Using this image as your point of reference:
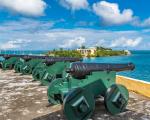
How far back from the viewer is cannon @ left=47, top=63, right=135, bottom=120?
642cm

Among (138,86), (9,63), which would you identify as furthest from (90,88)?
(9,63)

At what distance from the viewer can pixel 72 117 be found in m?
6.24

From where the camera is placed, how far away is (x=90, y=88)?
6.96m

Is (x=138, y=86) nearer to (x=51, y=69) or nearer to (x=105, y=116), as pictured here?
(x=105, y=116)

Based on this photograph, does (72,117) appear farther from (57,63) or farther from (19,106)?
(57,63)

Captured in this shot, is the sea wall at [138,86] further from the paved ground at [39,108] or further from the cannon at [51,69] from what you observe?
the cannon at [51,69]

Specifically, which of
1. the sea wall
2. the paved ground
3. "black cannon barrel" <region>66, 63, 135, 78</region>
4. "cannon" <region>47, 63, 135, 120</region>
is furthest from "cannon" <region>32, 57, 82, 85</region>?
"black cannon barrel" <region>66, 63, 135, 78</region>

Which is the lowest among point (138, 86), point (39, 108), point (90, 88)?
point (39, 108)

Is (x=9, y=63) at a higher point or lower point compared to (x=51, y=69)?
lower

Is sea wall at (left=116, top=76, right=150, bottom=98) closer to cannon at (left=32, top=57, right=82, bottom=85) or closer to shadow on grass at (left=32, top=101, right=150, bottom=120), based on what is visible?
shadow on grass at (left=32, top=101, right=150, bottom=120)

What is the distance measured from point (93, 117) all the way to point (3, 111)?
236 centimetres

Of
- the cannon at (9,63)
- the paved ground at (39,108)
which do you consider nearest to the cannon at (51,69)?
the paved ground at (39,108)

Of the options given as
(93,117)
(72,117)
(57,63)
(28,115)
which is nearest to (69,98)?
(72,117)

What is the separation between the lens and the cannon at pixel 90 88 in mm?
6418
